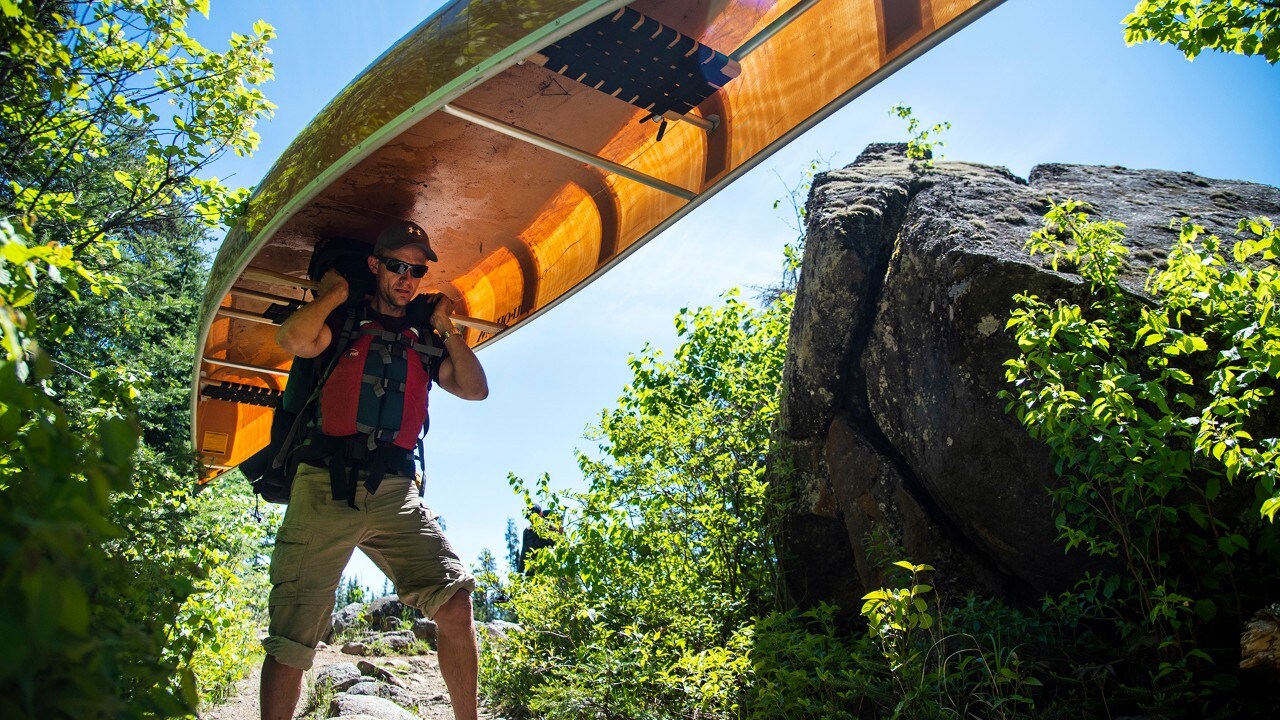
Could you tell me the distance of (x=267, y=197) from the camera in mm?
4609

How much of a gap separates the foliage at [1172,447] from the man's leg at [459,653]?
2534 millimetres

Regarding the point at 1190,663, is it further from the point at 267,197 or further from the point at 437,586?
the point at 267,197

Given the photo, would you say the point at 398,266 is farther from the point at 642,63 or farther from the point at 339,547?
the point at 642,63

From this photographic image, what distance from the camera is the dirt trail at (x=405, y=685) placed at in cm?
675

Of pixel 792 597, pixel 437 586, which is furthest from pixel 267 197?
pixel 792 597

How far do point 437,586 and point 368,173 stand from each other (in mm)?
2188

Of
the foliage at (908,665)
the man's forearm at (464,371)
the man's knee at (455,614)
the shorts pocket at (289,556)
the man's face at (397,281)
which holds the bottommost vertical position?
the foliage at (908,665)

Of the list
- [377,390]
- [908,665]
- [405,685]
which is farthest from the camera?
[405,685]

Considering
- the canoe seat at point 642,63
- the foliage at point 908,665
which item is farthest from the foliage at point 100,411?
the foliage at point 908,665

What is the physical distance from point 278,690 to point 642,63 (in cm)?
309

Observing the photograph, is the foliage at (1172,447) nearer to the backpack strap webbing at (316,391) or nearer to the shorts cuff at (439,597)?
the shorts cuff at (439,597)

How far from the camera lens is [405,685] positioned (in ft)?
26.1

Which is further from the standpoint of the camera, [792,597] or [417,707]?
[417,707]

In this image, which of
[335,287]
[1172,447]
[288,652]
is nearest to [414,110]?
[335,287]
